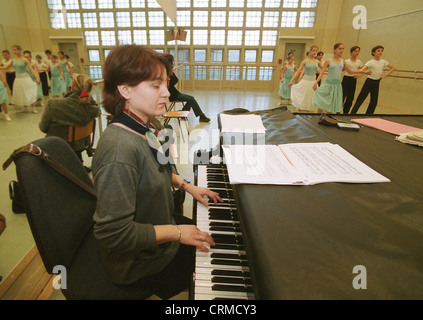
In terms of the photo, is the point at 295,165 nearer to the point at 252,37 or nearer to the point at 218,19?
the point at 252,37

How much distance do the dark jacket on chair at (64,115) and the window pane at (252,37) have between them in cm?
1169

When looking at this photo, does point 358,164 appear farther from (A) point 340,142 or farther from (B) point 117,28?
(B) point 117,28

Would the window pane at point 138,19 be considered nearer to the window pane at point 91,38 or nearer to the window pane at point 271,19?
the window pane at point 91,38

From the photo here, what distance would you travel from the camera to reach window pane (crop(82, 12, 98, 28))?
12773 millimetres

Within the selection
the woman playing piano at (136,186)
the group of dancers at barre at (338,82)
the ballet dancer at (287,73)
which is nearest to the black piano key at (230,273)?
A: the woman playing piano at (136,186)

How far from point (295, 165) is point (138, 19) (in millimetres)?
14476

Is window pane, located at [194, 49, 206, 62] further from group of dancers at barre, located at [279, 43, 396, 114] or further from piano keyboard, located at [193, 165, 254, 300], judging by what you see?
piano keyboard, located at [193, 165, 254, 300]

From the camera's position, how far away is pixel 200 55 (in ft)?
42.1

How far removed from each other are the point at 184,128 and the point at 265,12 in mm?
10196

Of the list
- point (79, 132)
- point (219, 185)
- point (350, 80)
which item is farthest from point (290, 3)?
point (219, 185)

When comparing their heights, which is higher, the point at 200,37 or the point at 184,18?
the point at 184,18

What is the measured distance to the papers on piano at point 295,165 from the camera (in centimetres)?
92

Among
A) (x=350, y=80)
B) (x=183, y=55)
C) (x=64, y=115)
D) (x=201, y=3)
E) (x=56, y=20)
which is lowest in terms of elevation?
(x=64, y=115)

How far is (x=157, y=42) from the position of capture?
12.8 m
